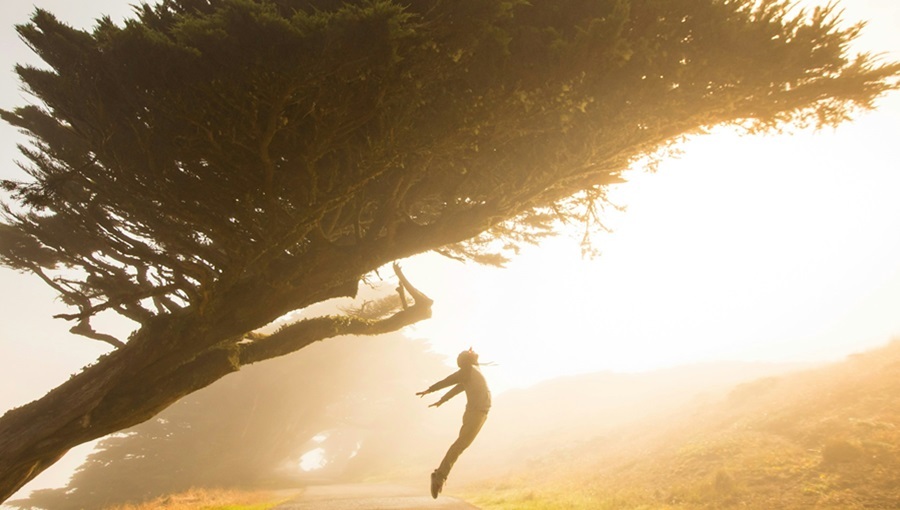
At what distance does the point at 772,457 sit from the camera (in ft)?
34.5

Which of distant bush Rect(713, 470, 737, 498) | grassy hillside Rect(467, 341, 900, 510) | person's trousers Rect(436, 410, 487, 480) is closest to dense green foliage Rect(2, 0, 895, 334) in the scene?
person's trousers Rect(436, 410, 487, 480)

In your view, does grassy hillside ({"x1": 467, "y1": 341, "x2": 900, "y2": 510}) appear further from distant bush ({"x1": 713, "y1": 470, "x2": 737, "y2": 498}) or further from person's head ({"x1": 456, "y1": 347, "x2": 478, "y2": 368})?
person's head ({"x1": 456, "y1": 347, "x2": 478, "y2": 368})

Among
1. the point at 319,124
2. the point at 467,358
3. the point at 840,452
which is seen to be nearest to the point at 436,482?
the point at 467,358

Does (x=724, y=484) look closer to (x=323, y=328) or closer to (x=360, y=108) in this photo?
(x=323, y=328)

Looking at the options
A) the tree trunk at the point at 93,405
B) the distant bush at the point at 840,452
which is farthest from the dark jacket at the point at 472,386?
the distant bush at the point at 840,452

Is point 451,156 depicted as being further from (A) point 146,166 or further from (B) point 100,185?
(B) point 100,185

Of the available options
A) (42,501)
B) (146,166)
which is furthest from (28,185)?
(42,501)

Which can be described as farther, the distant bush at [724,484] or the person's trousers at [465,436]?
the distant bush at [724,484]

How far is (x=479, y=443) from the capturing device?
54562 mm

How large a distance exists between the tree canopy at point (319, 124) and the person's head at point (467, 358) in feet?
6.66

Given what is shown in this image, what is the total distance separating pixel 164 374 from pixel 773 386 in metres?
25.7

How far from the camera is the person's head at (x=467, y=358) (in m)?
7.11

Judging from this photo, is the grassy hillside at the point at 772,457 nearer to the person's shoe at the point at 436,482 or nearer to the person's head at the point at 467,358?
the person's shoe at the point at 436,482

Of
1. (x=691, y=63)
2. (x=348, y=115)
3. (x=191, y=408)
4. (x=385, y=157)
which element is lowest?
(x=191, y=408)
